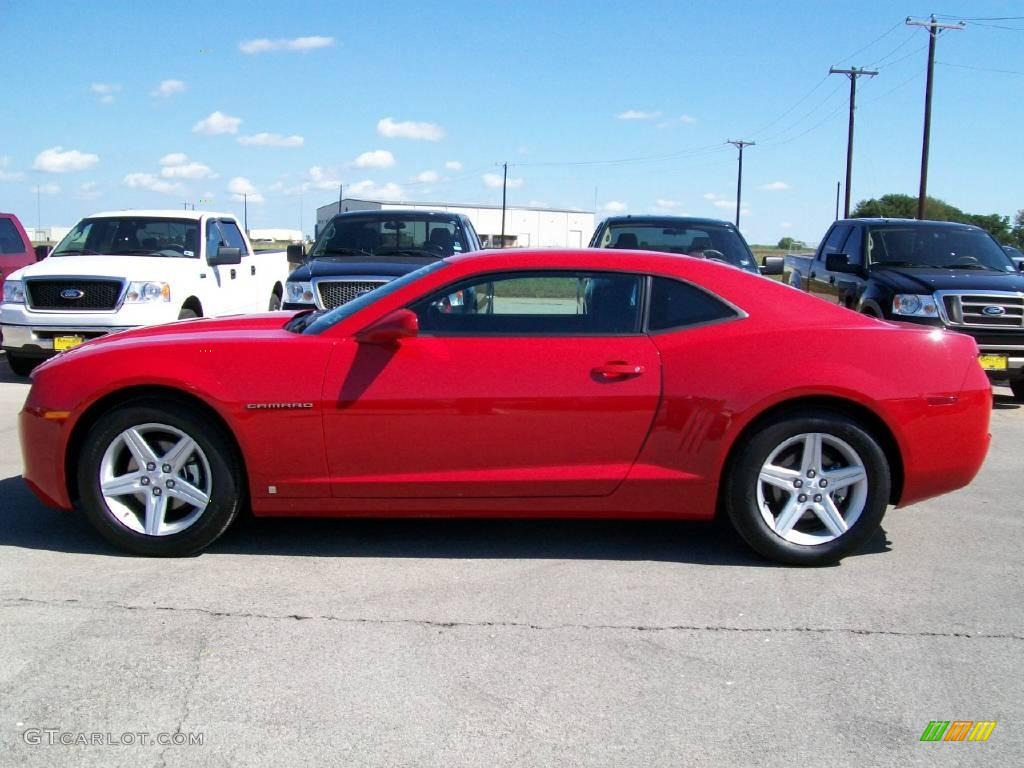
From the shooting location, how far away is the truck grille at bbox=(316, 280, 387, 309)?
10250mm

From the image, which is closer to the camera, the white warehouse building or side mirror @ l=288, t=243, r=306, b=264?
side mirror @ l=288, t=243, r=306, b=264

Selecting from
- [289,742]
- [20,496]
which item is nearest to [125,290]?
[20,496]

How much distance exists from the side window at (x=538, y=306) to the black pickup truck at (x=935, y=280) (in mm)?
5926

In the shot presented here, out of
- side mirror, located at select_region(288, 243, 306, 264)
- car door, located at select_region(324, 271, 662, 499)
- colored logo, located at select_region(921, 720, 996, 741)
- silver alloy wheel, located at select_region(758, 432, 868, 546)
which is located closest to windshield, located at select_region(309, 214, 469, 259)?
side mirror, located at select_region(288, 243, 306, 264)

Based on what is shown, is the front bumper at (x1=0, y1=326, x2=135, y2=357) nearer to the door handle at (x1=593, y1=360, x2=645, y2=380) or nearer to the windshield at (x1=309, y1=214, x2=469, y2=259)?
the windshield at (x1=309, y1=214, x2=469, y2=259)

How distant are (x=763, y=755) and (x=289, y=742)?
1483 mm

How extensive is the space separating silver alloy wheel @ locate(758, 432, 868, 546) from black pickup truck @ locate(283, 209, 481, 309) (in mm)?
6146

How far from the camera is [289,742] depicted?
3.23 metres

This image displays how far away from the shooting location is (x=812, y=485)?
4.95 metres

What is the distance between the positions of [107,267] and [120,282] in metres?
0.40

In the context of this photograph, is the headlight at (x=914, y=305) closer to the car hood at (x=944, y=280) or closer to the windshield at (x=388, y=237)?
the car hood at (x=944, y=280)

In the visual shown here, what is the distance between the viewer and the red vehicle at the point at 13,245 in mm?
13312

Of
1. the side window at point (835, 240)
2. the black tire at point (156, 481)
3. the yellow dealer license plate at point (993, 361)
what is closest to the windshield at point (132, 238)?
the black tire at point (156, 481)

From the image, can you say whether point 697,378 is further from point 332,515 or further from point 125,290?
point 125,290
